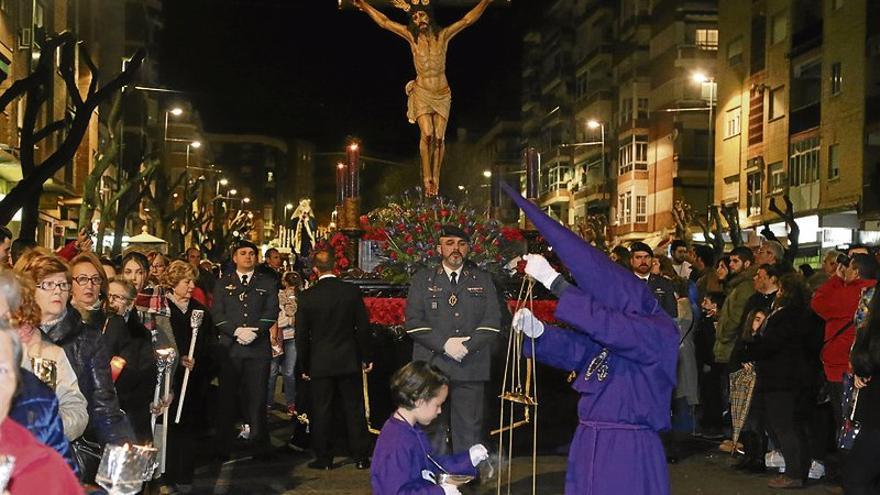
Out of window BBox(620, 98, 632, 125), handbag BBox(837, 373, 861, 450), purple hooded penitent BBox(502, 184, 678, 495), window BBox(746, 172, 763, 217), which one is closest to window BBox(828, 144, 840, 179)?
window BBox(746, 172, 763, 217)

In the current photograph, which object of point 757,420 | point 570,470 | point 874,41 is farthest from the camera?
point 874,41

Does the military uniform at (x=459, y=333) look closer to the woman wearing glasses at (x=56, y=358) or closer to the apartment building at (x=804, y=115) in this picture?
the woman wearing glasses at (x=56, y=358)

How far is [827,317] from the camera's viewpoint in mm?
10820

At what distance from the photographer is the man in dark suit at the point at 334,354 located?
1151 cm

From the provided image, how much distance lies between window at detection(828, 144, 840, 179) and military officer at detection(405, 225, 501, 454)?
3473 centimetres

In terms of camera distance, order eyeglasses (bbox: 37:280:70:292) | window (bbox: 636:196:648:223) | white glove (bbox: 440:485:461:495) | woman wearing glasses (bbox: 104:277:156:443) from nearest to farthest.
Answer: white glove (bbox: 440:485:461:495)
eyeglasses (bbox: 37:280:70:292)
woman wearing glasses (bbox: 104:277:156:443)
window (bbox: 636:196:648:223)

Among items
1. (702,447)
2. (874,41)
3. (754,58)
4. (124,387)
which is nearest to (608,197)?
(754,58)

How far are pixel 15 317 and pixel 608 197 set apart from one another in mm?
74183

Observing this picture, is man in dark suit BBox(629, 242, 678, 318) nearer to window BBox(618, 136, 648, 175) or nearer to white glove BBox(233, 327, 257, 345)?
white glove BBox(233, 327, 257, 345)

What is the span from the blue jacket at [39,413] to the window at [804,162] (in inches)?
1714

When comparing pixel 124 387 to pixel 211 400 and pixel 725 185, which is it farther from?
pixel 725 185

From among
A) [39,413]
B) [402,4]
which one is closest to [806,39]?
[402,4]

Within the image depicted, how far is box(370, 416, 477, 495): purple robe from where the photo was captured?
5.40 metres

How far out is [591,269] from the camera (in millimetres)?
5773
